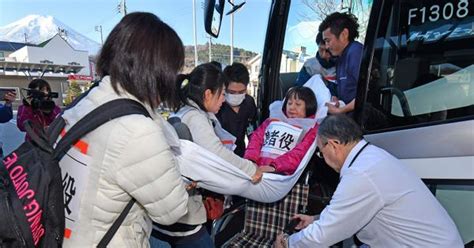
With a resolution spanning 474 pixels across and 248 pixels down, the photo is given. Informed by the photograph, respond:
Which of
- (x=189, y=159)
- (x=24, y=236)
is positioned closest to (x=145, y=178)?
(x=24, y=236)

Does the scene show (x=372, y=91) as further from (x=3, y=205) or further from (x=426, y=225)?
(x=3, y=205)

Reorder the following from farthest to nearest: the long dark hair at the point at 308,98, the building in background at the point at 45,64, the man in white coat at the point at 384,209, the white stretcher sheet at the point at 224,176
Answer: the building in background at the point at 45,64 → the long dark hair at the point at 308,98 → the white stretcher sheet at the point at 224,176 → the man in white coat at the point at 384,209

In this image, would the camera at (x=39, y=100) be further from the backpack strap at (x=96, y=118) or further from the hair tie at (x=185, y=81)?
the backpack strap at (x=96, y=118)

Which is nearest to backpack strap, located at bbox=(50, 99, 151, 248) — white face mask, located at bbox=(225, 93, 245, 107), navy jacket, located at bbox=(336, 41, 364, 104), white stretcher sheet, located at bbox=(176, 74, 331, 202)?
white stretcher sheet, located at bbox=(176, 74, 331, 202)

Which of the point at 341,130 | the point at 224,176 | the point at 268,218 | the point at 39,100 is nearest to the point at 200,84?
the point at 224,176

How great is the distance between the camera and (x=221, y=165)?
1.87 meters

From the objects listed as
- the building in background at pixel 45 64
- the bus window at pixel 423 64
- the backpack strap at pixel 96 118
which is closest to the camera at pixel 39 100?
the backpack strap at pixel 96 118

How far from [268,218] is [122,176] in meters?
1.55

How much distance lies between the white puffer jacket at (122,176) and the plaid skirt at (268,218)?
4.27 ft

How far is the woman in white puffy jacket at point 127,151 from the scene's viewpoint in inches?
39.1

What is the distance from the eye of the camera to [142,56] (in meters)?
1.05

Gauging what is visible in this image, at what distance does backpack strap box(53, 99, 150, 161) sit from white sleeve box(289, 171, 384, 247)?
3.21 ft

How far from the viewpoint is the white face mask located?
3163mm

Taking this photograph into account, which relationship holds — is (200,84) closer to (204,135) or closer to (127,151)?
(204,135)
